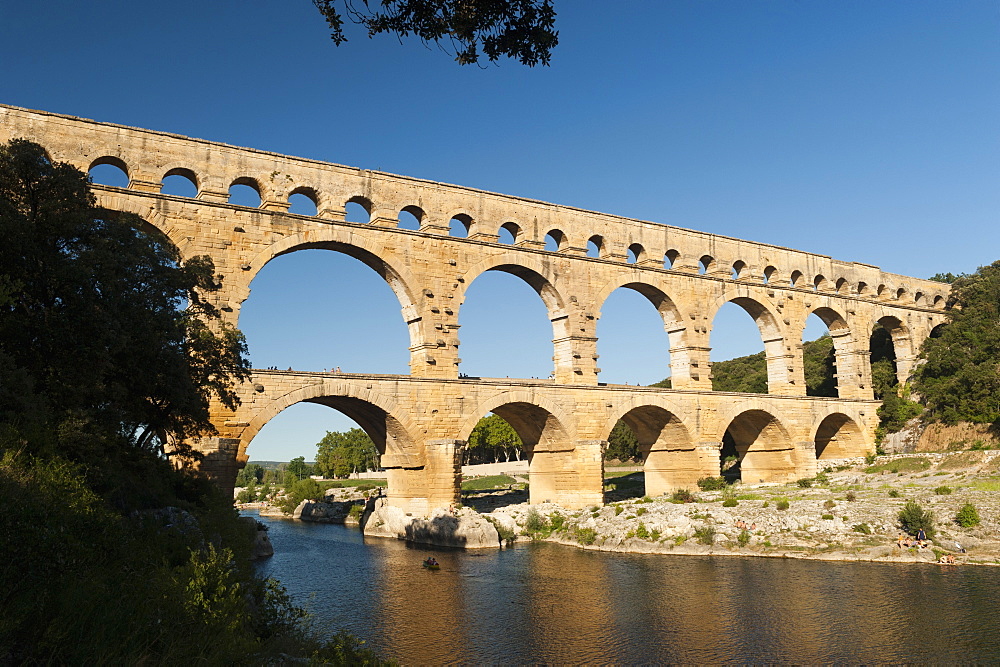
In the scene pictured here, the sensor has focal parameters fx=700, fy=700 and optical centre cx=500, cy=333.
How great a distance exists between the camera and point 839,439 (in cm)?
4200

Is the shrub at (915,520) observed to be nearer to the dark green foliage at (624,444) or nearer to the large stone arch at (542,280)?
the large stone arch at (542,280)

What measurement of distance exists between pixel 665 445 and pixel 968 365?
17729 mm

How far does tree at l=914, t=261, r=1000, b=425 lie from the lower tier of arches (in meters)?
4.53

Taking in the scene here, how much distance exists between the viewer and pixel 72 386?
12.0 m

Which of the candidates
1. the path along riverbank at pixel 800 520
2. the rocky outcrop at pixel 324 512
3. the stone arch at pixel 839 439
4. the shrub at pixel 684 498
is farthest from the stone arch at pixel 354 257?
the stone arch at pixel 839 439

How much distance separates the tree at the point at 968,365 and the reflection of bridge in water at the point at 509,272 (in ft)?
12.0

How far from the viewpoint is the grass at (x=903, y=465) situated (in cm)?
3384

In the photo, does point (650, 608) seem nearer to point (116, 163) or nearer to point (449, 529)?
point (449, 529)

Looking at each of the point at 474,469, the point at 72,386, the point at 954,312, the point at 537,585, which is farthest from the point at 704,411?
the point at 474,469

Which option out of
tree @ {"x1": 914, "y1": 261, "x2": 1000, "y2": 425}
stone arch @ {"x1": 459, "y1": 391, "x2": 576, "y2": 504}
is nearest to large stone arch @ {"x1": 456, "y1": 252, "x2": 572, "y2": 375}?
stone arch @ {"x1": 459, "y1": 391, "x2": 576, "y2": 504}

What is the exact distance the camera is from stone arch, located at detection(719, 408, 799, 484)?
37.5 m

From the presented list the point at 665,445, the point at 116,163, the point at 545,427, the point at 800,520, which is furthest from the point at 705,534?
the point at 116,163

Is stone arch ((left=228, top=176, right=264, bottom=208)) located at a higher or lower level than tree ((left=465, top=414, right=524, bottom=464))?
higher

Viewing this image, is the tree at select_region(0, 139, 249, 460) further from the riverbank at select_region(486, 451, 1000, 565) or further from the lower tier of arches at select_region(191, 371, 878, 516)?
the riverbank at select_region(486, 451, 1000, 565)
